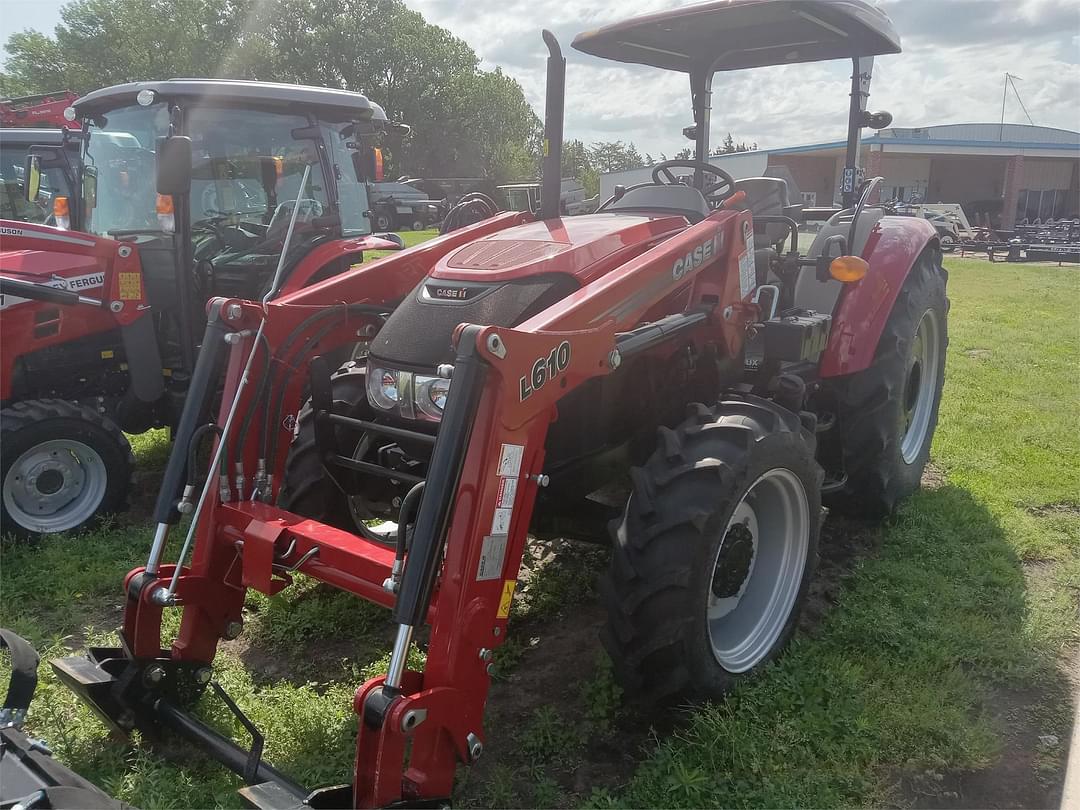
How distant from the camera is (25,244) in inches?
182

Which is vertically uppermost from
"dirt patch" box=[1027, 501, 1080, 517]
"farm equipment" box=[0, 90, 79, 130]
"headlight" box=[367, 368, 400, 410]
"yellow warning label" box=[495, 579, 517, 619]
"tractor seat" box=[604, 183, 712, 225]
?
"farm equipment" box=[0, 90, 79, 130]

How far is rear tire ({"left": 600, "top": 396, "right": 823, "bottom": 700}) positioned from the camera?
2459 mm

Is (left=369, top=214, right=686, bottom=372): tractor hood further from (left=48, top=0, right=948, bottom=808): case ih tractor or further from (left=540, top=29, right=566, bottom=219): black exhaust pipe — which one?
(left=540, top=29, right=566, bottom=219): black exhaust pipe

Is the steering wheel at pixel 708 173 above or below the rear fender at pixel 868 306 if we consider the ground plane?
above

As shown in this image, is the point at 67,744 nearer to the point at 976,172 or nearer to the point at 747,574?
the point at 747,574

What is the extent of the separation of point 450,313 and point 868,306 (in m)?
2.10

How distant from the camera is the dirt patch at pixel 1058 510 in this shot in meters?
4.50

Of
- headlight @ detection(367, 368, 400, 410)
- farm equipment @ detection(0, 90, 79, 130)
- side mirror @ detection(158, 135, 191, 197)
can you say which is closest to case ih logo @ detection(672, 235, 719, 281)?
headlight @ detection(367, 368, 400, 410)

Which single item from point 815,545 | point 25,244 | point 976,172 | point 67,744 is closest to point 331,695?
point 67,744

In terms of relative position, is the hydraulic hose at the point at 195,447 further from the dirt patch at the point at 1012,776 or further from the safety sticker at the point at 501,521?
the dirt patch at the point at 1012,776

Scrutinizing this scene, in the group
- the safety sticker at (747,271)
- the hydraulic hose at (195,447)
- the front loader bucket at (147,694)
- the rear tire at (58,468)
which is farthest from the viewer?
the rear tire at (58,468)

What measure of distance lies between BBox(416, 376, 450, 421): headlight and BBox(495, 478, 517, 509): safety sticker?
0.42 m

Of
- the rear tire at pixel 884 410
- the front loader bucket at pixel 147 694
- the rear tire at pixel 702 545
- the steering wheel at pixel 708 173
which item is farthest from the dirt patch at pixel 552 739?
the steering wheel at pixel 708 173

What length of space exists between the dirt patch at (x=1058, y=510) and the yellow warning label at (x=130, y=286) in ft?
16.1
